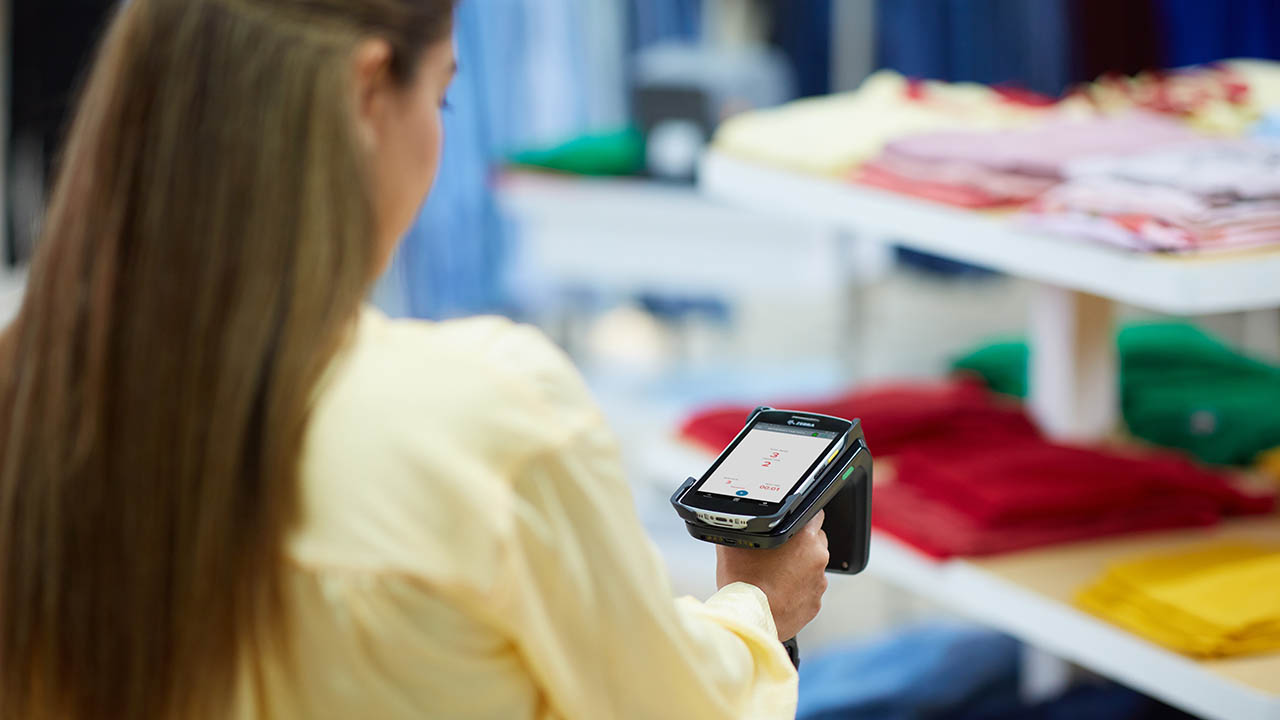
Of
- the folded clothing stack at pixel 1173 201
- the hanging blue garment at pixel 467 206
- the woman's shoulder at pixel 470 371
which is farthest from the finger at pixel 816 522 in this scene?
the hanging blue garment at pixel 467 206

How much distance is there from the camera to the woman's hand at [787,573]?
1.09m

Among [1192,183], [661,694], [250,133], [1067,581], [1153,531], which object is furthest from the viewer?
[1153,531]

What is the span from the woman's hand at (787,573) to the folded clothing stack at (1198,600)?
25.9 inches

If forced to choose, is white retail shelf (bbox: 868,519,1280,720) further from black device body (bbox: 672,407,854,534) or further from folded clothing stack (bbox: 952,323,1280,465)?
black device body (bbox: 672,407,854,534)

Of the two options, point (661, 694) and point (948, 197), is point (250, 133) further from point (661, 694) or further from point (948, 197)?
point (948, 197)

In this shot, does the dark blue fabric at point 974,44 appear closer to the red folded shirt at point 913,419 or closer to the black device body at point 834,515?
the red folded shirt at point 913,419

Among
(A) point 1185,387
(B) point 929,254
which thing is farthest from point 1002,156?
(B) point 929,254

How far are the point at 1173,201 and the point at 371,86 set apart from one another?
1034mm

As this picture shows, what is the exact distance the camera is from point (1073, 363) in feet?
7.41

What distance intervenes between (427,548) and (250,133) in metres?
0.24

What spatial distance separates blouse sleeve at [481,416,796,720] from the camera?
825 millimetres

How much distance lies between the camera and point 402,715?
0.86 metres

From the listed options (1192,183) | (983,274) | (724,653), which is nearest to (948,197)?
(1192,183)

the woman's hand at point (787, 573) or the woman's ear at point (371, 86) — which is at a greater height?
the woman's ear at point (371, 86)
